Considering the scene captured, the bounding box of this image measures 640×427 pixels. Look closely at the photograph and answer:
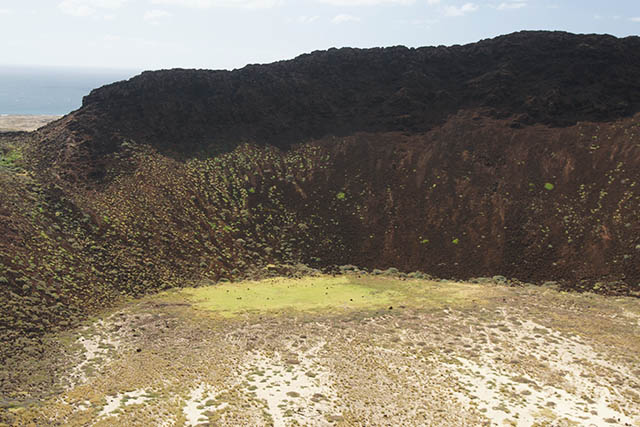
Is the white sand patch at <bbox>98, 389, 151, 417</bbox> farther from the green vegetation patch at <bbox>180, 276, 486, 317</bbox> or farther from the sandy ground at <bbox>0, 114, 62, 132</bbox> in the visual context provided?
the sandy ground at <bbox>0, 114, 62, 132</bbox>

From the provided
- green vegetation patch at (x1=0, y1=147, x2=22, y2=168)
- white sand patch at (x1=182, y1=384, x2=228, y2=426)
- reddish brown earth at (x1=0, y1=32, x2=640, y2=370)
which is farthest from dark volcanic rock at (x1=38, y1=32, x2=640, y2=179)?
white sand patch at (x1=182, y1=384, x2=228, y2=426)

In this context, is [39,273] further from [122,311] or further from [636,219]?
[636,219]

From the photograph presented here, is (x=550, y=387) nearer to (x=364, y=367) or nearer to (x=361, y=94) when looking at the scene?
(x=364, y=367)

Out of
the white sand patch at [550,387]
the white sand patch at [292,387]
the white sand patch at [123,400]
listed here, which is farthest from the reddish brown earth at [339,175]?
the white sand patch at [292,387]

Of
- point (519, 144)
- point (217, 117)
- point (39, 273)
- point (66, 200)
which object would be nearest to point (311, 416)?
point (39, 273)

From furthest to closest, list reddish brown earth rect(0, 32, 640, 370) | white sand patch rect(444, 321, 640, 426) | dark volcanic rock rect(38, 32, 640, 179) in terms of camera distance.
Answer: dark volcanic rock rect(38, 32, 640, 179)
reddish brown earth rect(0, 32, 640, 370)
white sand patch rect(444, 321, 640, 426)

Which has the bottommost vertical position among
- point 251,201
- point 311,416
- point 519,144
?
point 311,416
